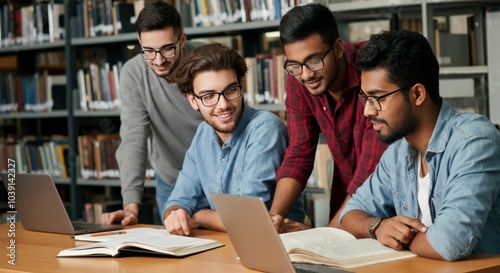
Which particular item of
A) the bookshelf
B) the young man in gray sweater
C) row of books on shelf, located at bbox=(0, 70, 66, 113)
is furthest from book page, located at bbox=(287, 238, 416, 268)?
row of books on shelf, located at bbox=(0, 70, 66, 113)

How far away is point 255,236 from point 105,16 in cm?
391

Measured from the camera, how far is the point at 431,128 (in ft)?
7.12

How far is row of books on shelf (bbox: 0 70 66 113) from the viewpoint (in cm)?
590

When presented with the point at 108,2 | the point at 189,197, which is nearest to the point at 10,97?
the point at 108,2

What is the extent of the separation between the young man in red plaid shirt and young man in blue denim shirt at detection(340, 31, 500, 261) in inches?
14.7

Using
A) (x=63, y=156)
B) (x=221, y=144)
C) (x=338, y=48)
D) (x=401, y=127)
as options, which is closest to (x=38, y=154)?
(x=63, y=156)

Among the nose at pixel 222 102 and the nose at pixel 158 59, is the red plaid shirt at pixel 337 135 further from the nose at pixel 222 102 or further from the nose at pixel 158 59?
the nose at pixel 158 59

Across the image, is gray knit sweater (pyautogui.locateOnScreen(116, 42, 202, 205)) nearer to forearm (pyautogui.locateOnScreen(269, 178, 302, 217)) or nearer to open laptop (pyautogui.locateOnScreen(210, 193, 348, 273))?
forearm (pyautogui.locateOnScreen(269, 178, 302, 217))

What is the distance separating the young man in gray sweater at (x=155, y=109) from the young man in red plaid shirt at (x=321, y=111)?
0.56 m

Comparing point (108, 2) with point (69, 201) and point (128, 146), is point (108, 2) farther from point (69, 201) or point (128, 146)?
point (128, 146)

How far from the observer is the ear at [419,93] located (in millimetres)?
2137

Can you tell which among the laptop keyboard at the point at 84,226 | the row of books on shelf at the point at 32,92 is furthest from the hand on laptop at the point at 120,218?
the row of books on shelf at the point at 32,92

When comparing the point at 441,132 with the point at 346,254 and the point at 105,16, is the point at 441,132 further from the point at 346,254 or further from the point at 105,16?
the point at 105,16

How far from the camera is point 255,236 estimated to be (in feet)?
6.14
